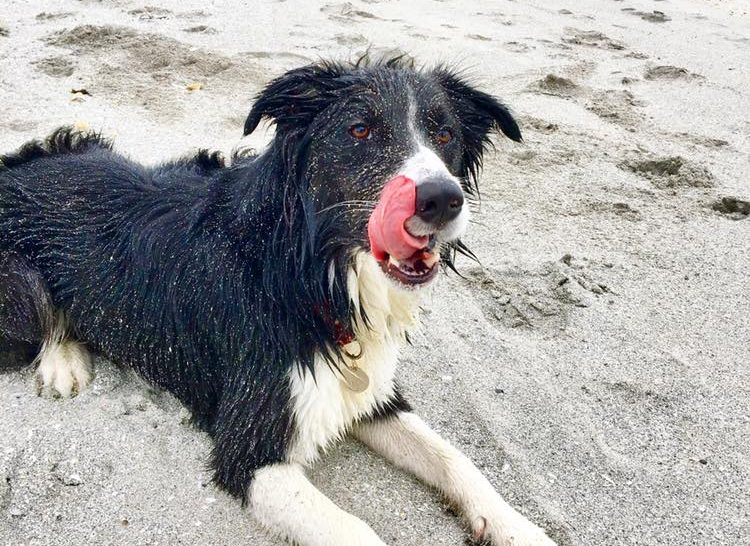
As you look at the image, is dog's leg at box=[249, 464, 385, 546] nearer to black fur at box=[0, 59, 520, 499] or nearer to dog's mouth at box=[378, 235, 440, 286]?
black fur at box=[0, 59, 520, 499]

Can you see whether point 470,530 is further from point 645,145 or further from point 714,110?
point 714,110

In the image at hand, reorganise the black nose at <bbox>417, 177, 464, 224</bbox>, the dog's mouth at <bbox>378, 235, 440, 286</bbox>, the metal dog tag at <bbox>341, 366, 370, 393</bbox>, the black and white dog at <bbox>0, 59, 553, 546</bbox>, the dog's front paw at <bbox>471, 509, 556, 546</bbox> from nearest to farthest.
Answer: the black nose at <bbox>417, 177, 464, 224</bbox> → the dog's mouth at <bbox>378, 235, 440, 286</bbox> → the black and white dog at <bbox>0, 59, 553, 546</bbox> → the dog's front paw at <bbox>471, 509, 556, 546</bbox> → the metal dog tag at <bbox>341, 366, 370, 393</bbox>

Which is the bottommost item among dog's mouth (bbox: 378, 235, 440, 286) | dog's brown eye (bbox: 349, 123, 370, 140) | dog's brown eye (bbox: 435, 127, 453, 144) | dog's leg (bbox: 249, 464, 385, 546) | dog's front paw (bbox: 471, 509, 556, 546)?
dog's front paw (bbox: 471, 509, 556, 546)

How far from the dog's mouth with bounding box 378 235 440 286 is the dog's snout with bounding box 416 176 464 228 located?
14cm

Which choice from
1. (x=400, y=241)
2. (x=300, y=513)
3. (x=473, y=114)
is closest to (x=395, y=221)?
(x=400, y=241)

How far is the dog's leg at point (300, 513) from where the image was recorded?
2.76 meters

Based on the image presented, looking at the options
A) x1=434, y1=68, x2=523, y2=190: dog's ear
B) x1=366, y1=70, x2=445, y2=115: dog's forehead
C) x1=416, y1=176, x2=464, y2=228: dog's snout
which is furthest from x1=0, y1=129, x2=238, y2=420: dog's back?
x1=434, y1=68, x2=523, y2=190: dog's ear

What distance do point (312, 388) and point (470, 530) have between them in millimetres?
922

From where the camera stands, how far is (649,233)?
5254 mm

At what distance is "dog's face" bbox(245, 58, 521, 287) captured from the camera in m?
2.50

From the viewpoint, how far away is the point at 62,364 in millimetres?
3602

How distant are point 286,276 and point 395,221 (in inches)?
24.2

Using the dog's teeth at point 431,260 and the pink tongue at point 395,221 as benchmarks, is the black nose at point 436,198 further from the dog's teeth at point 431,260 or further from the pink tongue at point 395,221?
the dog's teeth at point 431,260

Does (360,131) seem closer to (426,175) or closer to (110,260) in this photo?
(426,175)
